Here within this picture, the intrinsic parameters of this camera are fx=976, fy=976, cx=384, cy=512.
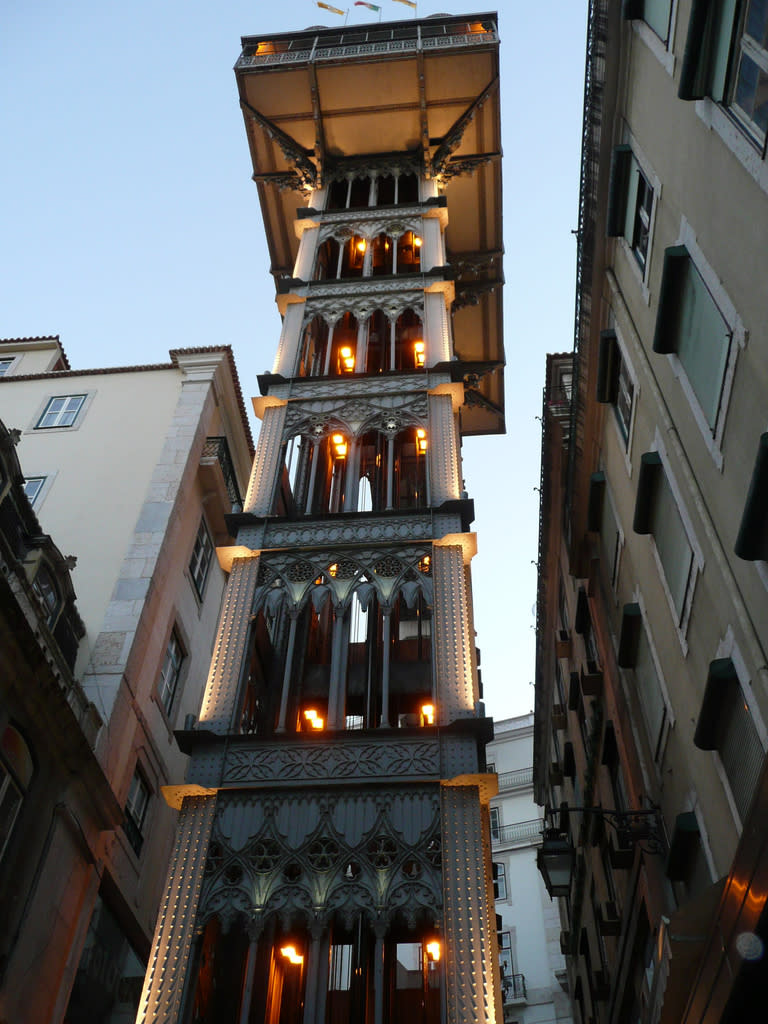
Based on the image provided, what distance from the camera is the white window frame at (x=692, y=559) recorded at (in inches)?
432

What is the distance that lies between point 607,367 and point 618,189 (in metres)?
2.59

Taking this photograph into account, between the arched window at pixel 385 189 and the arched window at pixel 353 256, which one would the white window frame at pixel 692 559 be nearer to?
the arched window at pixel 353 256

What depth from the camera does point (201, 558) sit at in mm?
23266

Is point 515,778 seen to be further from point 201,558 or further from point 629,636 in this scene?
point 629,636

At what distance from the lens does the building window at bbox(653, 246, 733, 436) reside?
32.2ft

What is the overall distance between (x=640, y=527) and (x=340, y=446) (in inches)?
317

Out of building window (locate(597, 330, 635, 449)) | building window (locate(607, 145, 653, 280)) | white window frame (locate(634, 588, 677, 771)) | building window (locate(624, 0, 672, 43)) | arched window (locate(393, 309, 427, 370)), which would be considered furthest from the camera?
arched window (locate(393, 309, 427, 370))

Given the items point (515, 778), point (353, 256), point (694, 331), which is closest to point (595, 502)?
point (694, 331)

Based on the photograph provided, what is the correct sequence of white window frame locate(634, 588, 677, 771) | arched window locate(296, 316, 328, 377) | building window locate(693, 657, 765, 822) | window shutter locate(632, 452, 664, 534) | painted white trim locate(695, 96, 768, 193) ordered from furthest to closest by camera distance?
1. arched window locate(296, 316, 328, 377)
2. white window frame locate(634, 588, 677, 771)
3. window shutter locate(632, 452, 664, 534)
4. building window locate(693, 657, 765, 822)
5. painted white trim locate(695, 96, 768, 193)

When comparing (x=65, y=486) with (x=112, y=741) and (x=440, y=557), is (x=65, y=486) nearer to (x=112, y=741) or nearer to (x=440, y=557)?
(x=112, y=741)

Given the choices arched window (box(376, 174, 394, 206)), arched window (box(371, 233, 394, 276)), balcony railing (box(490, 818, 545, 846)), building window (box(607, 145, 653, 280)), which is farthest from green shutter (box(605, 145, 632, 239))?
balcony railing (box(490, 818, 545, 846))

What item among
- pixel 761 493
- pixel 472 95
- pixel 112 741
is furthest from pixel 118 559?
pixel 472 95

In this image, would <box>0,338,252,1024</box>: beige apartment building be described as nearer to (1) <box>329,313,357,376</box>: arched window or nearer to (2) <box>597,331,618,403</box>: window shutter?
(1) <box>329,313,357,376</box>: arched window

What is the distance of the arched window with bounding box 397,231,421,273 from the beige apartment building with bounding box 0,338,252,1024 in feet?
17.5
